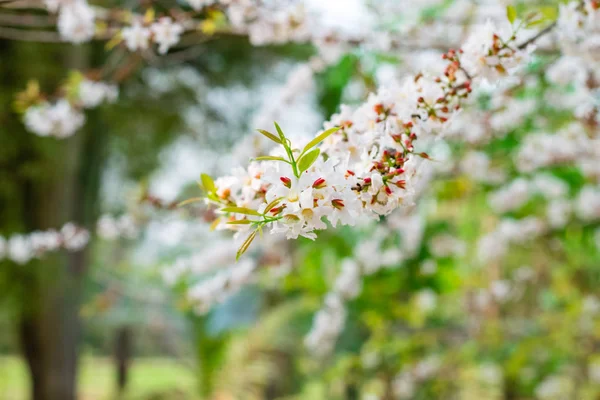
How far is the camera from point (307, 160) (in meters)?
0.42

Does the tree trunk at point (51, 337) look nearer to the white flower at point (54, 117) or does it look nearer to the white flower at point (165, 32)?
the white flower at point (54, 117)

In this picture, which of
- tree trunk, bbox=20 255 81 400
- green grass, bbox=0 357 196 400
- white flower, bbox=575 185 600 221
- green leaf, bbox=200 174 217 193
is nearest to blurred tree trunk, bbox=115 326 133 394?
green grass, bbox=0 357 196 400

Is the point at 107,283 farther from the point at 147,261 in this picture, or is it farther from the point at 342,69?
the point at 342,69

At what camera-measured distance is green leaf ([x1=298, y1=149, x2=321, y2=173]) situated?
414 millimetres

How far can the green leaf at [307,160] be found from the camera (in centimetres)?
41

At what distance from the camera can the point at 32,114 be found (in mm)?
1354

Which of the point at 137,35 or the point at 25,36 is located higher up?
the point at 25,36

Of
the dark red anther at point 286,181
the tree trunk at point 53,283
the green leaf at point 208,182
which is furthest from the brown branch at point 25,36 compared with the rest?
the tree trunk at point 53,283

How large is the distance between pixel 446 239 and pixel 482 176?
85 centimetres

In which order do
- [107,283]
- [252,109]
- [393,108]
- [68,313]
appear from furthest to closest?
1. [107,283]
2. [252,109]
3. [68,313]
4. [393,108]

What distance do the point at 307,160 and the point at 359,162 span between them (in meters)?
0.12

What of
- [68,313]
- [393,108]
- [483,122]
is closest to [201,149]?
[68,313]

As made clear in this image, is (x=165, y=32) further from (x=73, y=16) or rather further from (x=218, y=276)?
(x=218, y=276)

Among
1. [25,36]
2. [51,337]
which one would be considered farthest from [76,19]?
[51,337]
